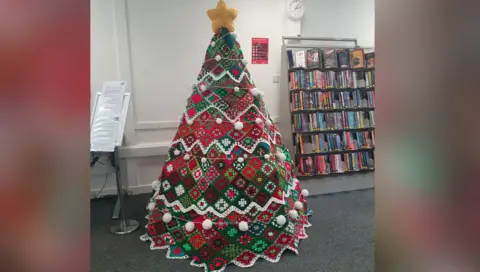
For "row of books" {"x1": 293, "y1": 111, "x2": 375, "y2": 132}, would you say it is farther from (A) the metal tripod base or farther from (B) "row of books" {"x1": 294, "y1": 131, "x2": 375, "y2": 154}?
(A) the metal tripod base

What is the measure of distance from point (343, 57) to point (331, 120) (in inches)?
28.9

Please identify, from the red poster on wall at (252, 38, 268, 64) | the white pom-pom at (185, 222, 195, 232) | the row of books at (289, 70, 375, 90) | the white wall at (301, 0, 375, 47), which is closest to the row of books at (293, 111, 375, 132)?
the row of books at (289, 70, 375, 90)

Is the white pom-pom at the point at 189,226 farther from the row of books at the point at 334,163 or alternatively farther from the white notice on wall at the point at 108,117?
the row of books at the point at 334,163

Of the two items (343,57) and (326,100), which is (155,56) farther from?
(343,57)

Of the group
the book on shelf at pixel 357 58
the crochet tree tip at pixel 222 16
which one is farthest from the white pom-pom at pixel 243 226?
the book on shelf at pixel 357 58

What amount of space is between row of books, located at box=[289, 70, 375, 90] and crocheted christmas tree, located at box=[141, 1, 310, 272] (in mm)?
1123

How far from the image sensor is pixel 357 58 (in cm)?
358

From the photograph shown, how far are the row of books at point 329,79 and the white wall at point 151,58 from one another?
709 millimetres

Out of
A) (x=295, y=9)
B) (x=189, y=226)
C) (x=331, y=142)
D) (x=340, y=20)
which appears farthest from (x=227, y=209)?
(x=340, y=20)

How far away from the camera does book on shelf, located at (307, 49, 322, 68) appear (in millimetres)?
3446

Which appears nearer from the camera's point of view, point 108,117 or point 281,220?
point 281,220

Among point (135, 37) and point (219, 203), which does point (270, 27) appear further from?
point (219, 203)

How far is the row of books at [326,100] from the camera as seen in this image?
346cm

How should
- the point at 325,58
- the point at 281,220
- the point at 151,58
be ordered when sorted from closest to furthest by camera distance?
the point at 281,220 < the point at 151,58 < the point at 325,58
